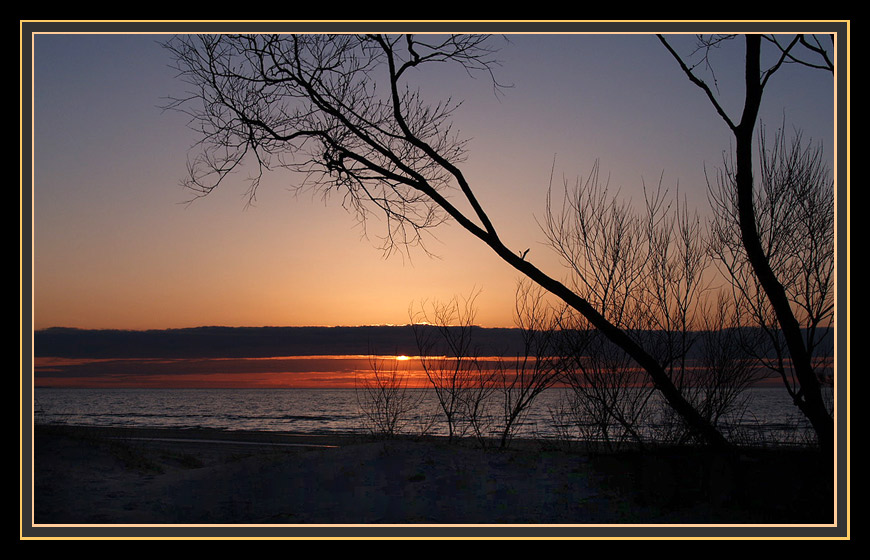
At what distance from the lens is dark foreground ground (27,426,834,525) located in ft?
21.1

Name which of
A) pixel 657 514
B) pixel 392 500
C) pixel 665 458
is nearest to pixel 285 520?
pixel 392 500

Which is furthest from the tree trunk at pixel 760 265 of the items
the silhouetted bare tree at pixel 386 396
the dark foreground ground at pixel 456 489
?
the silhouetted bare tree at pixel 386 396

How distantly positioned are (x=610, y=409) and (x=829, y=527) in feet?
12.9

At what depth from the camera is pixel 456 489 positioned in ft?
23.3

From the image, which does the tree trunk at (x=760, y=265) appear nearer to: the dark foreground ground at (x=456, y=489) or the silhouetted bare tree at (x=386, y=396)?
the dark foreground ground at (x=456, y=489)

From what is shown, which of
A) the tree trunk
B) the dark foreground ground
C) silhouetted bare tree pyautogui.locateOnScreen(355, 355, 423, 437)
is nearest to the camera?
the dark foreground ground

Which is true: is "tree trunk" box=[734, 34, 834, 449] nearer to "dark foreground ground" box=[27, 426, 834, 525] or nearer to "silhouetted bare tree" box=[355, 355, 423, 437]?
"dark foreground ground" box=[27, 426, 834, 525]

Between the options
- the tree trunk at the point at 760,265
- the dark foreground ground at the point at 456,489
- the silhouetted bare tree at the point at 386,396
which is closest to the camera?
the dark foreground ground at the point at 456,489

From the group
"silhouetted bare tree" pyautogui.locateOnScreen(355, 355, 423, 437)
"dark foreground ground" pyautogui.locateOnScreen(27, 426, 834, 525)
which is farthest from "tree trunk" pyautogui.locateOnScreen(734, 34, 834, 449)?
"silhouetted bare tree" pyautogui.locateOnScreen(355, 355, 423, 437)

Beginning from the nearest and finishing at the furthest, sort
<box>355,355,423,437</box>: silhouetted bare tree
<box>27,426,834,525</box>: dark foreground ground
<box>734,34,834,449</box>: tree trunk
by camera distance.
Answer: <box>27,426,834,525</box>: dark foreground ground < <box>734,34,834,449</box>: tree trunk < <box>355,355,423,437</box>: silhouetted bare tree

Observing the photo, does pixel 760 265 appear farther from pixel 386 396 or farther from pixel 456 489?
pixel 386 396

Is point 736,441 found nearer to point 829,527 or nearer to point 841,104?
point 829,527

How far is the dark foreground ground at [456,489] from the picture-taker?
642cm

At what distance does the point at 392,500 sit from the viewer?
6867 millimetres
